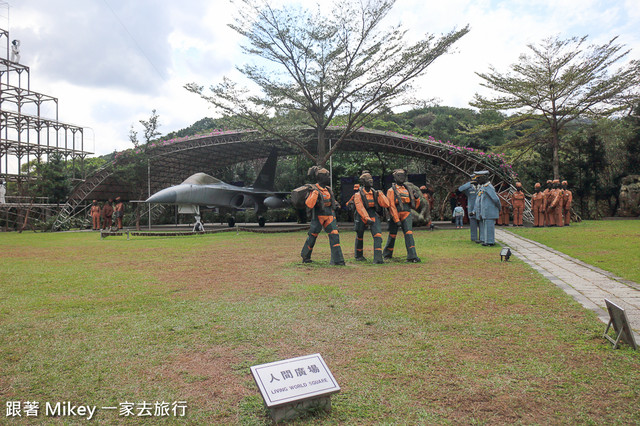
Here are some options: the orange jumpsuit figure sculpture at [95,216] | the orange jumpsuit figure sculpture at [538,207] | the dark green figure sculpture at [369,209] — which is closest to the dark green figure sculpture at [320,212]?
the dark green figure sculpture at [369,209]

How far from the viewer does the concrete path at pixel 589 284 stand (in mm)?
4051

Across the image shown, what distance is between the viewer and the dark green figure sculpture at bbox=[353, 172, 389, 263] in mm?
8023

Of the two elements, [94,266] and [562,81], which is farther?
[562,81]

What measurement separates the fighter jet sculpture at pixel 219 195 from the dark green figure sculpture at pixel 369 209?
11.8 metres

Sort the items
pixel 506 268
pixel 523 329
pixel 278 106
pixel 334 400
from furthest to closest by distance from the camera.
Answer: pixel 278 106
pixel 506 268
pixel 523 329
pixel 334 400

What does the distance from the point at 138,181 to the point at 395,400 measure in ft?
90.3

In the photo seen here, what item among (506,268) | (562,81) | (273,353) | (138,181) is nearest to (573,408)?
(273,353)

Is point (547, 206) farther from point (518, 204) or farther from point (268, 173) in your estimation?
point (268, 173)

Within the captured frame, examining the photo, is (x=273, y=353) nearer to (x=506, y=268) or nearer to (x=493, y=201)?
(x=506, y=268)

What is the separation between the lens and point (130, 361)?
2.95 metres

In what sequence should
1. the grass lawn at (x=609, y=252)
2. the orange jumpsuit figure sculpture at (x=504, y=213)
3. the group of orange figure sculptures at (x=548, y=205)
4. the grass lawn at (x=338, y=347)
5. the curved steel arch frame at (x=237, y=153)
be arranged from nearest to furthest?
the grass lawn at (x=338, y=347), the grass lawn at (x=609, y=252), the group of orange figure sculptures at (x=548, y=205), the orange jumpsuit figure sculpture at (x=504, y=213), the curved steel arch frame at (x=237, y=153)

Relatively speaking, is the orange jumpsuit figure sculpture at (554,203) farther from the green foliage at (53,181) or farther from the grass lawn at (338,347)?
the green foliage at (53,181)

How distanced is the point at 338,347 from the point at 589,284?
13.3 feet

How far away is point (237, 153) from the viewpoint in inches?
1146
